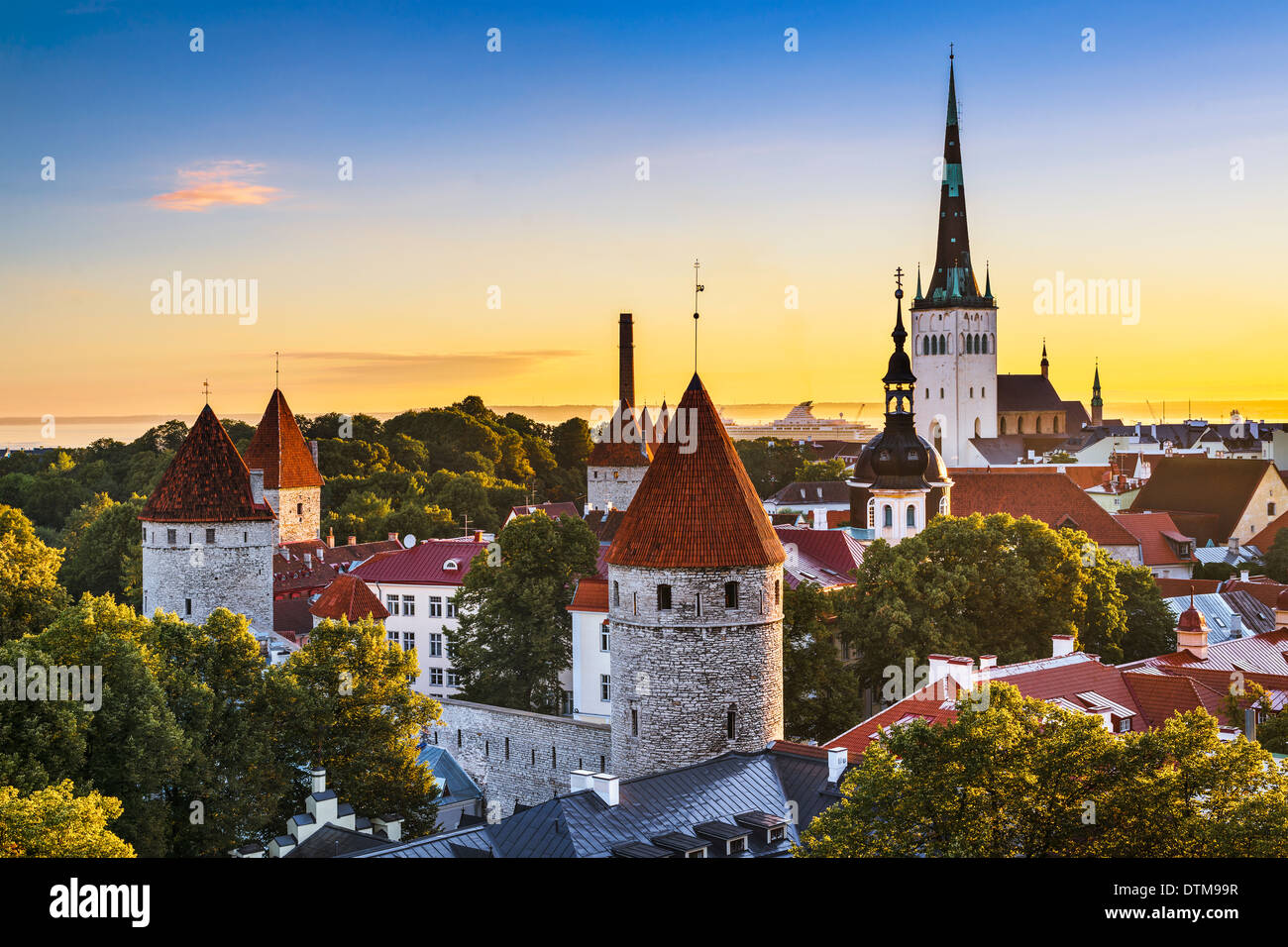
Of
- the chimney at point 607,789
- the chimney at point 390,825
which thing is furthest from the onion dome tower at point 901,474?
the chimney at point 607,789

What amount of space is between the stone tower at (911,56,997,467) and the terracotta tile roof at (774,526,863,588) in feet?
169

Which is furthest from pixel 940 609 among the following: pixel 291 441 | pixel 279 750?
pixel 291 441

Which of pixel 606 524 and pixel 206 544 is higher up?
pixel 206 544

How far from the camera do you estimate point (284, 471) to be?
53844 mm

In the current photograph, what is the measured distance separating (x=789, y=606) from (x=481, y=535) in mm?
19156

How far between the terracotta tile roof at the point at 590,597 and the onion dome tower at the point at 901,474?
15834mm

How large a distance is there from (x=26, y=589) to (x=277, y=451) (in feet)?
74.4

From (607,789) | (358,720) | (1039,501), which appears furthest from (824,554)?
(607,789)

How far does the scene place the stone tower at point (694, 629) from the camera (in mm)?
23234

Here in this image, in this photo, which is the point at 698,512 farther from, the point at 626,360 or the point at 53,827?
the point at 626,360

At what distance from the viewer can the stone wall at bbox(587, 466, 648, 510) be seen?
64438 mm

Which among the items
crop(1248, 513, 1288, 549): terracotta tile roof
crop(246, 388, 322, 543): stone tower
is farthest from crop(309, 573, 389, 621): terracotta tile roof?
crop(1248, 513, 1288, 549): terracotta tile roof
